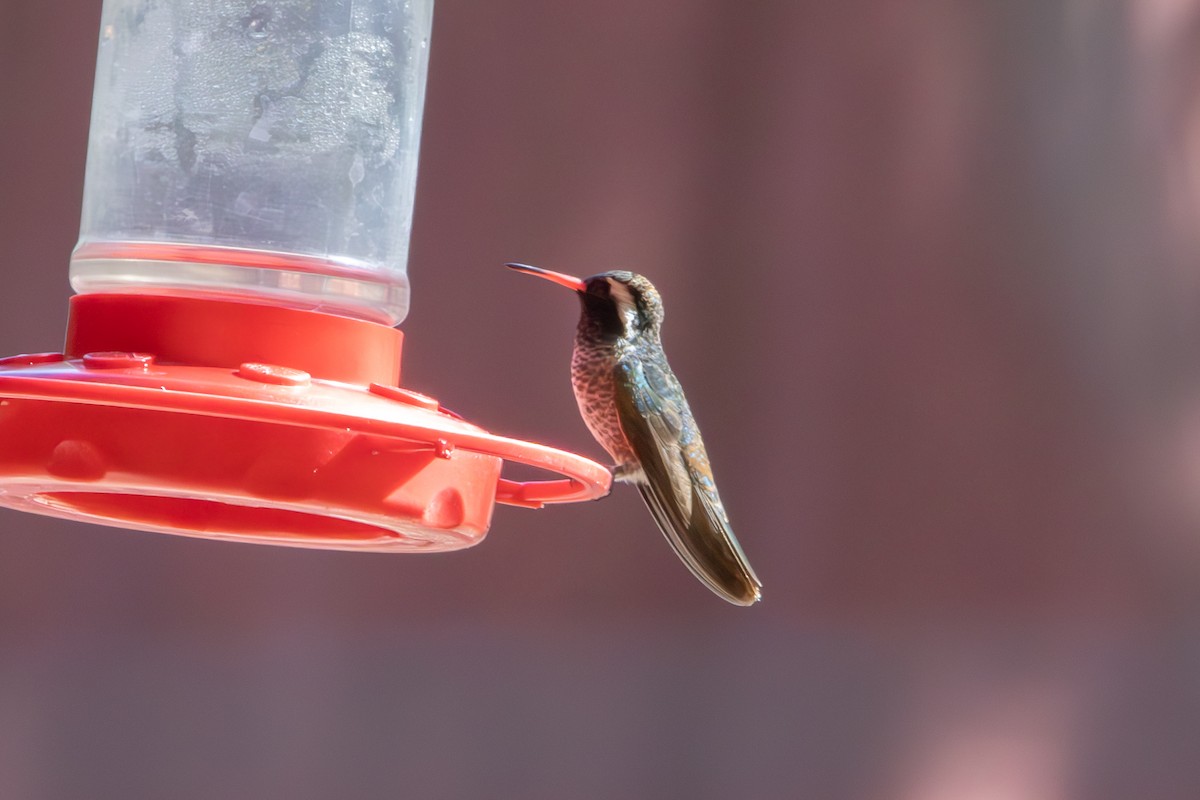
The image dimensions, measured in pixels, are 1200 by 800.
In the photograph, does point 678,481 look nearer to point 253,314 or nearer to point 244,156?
point 244,156

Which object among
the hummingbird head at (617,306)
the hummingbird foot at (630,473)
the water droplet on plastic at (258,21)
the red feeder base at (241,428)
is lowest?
the hummingbird foot at (630,473)

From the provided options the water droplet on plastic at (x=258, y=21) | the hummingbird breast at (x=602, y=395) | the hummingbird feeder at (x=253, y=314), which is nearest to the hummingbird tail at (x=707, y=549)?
the hummingbird breast at (x=602, y=395)

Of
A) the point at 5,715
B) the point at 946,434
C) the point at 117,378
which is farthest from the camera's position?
the point at 946,434

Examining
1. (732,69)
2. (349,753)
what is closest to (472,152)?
(732,69)

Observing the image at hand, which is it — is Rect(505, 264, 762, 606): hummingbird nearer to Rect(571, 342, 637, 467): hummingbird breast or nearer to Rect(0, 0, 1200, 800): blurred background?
Rect(571, 342, 637, 467): hummingbird breast

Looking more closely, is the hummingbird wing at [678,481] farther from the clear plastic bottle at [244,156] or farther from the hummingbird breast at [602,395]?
the clear plastic bottle at [244,156]

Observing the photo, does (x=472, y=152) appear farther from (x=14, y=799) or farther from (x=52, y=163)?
(x=14, y=799)

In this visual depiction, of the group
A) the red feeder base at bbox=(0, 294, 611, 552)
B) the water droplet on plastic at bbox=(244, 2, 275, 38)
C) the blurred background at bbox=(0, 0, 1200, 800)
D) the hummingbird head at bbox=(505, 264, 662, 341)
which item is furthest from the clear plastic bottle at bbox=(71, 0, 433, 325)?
the blurred background at bbox=(0, 0, 1200, 800)

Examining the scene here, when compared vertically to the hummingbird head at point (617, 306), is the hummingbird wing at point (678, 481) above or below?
below
